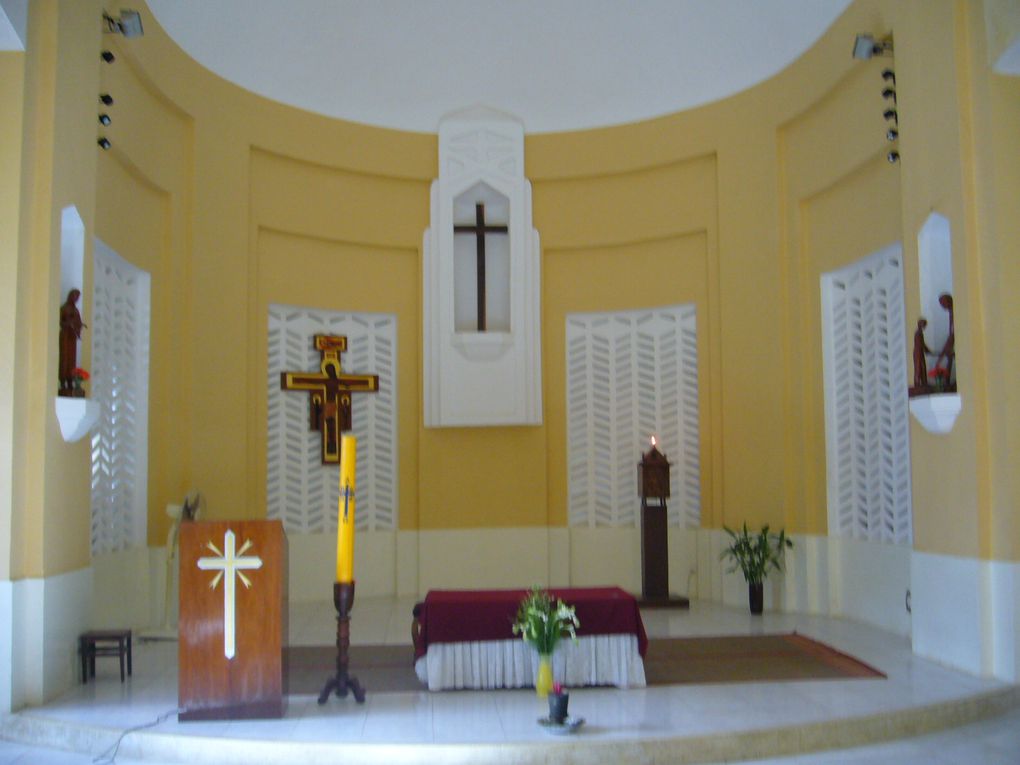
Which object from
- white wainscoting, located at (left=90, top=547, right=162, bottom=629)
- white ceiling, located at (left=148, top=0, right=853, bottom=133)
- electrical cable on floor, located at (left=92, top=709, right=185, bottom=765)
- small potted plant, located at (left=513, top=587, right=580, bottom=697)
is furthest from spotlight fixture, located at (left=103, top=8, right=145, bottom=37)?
small potted plant, located at (left=513, top=587, right=580, bottom=697)

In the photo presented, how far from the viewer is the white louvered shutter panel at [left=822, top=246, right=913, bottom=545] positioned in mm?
8195

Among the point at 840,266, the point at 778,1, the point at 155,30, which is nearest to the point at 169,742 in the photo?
the point at 155,30

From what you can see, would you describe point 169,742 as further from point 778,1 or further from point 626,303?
point 778,1

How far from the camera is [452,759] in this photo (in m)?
5.00

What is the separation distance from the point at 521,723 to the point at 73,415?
3364 millimetres

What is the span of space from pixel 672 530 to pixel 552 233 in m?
3.46

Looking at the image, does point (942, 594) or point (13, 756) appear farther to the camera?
point (942, 594)

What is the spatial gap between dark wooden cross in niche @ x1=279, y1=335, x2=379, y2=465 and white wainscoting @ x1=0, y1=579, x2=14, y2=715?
460cm

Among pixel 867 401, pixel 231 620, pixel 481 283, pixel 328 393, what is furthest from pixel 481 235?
pixel 231 620

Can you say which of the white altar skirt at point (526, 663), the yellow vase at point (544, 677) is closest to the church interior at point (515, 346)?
the white altar skirt at point (526, 663)

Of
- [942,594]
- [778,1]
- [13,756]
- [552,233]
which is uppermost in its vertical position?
[778,1]

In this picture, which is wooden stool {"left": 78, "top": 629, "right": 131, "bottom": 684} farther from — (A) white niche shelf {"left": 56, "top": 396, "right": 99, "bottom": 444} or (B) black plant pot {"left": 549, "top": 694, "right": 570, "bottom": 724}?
(B) black plant pot {"left": 549, "top": 694, "right": 570, "bottom": 724}

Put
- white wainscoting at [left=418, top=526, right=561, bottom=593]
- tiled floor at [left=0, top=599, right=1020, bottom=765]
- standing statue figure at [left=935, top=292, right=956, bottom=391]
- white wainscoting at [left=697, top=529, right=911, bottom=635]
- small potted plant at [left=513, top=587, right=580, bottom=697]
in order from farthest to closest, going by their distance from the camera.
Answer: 1. white wainscoting at [left=418, top=526, right=561, bottom=593]
2. white wainscoting at [left=697, top=529, right=911, bottom=635]
3. standing statue figure at [left=935, top=292, right=956, bottom=391]
4. small potted plant at [left=513, top=587, right=580, bottom=697]
5. tiled floor at [left=0, top=599, right=1020, bottom=765]

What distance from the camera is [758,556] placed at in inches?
362
